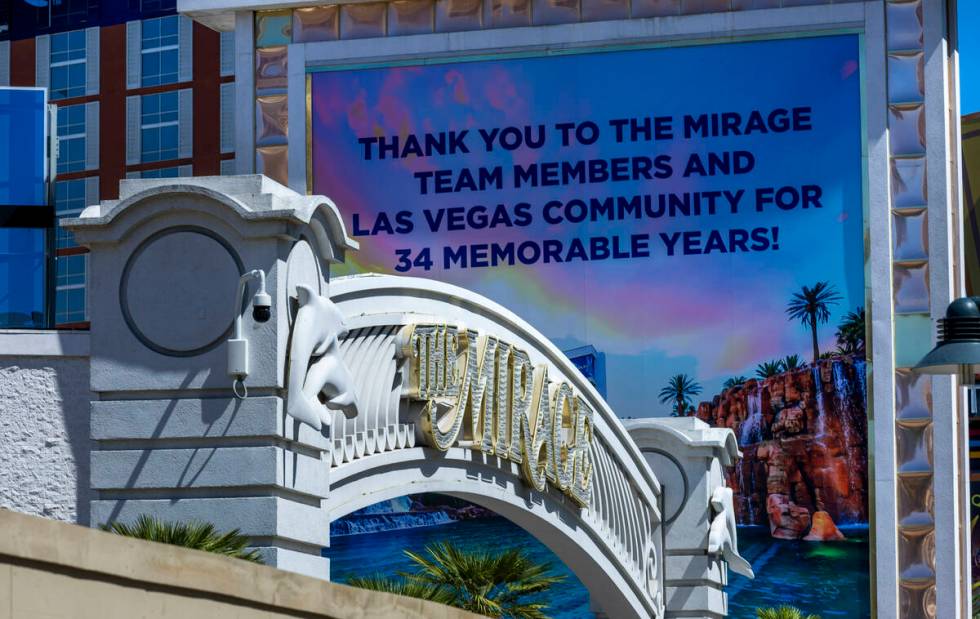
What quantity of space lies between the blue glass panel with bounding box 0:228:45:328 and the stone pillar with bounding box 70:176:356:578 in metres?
6.05

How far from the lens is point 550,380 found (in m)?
20.6

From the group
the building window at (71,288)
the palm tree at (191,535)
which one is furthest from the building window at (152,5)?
the palm tree at (191,535)

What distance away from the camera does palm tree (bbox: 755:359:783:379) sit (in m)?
32.6

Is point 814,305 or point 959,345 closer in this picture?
point 959,345

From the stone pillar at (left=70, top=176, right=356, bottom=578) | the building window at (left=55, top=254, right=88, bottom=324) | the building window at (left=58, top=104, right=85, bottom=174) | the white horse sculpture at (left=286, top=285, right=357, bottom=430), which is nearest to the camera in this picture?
the stone pillar at (left=70, top=176, right=356, bottom=578)

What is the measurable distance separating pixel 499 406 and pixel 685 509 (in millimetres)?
6828

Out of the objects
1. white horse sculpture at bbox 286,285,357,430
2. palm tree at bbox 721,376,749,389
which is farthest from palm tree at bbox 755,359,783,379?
white horse sculpture at bbox 286,285,357,430

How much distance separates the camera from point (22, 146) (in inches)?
839

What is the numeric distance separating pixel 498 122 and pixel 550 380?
14.2m

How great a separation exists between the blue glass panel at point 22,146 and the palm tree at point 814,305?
14992 millimetres

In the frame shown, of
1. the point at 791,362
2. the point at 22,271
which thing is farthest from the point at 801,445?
the point at 22,271

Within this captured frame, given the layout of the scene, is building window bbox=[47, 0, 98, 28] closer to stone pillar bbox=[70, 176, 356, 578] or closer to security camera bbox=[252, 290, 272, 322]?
stone pillar bbox=[70, 176, 356, 578]

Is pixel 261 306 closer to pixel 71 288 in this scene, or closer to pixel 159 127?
pixel 71 288

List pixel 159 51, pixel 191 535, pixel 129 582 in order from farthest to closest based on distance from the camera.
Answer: pixel 159 51 → pixel 191 535 → pixel 129 582
